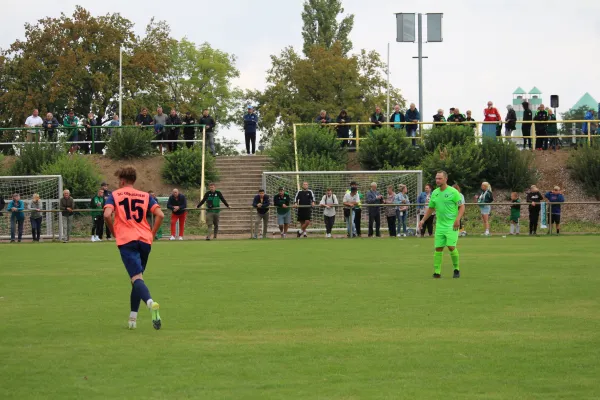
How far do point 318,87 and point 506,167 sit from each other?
33388 mm

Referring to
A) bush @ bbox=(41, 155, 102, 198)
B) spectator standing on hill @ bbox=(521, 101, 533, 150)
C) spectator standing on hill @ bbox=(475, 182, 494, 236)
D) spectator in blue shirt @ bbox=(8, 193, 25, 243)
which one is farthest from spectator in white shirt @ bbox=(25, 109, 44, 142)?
spectator standing on hill @ bbox=(521, 101, 533, 150)

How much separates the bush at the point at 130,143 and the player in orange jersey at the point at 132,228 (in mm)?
32709

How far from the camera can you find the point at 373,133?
43.0 m

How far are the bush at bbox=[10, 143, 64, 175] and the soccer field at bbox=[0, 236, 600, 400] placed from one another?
20.9m

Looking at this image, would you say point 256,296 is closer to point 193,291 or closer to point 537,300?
point 193,291

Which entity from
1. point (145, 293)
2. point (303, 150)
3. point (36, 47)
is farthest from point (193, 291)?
point (36, 47)

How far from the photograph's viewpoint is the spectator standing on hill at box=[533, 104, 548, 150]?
145 feet

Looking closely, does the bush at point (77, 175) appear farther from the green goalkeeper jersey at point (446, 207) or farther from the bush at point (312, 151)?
the green goalkeeper jersey at point (446, 207)

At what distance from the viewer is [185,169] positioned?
139 feet

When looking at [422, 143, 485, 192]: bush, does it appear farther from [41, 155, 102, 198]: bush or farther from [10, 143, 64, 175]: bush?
[10, 143, 64, 175]: bush

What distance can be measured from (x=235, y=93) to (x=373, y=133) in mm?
48304

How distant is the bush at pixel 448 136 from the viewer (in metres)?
42.7

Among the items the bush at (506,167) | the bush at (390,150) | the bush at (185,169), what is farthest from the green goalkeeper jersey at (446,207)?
the bush at (185,169)

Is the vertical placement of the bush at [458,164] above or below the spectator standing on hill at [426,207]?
above
